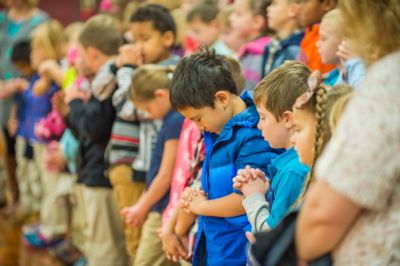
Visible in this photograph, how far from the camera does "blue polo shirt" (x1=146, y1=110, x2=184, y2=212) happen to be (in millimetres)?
3309

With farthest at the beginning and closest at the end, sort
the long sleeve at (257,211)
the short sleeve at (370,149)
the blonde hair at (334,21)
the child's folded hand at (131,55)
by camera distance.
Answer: the child's folded hand at (131,55) → the blonde hair at (334,21) → the long sleeve at (257,211) → the short sleeve at (370,149)

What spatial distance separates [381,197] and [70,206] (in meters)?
3.92

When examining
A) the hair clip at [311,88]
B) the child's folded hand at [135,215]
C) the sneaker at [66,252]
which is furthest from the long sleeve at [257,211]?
the sneaker at [66,252]

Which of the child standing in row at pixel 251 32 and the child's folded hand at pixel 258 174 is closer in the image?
the child's folded hand at pixel 258 174

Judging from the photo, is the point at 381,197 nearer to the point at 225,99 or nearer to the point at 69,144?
the point at 225,99

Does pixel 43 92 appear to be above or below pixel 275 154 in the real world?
below

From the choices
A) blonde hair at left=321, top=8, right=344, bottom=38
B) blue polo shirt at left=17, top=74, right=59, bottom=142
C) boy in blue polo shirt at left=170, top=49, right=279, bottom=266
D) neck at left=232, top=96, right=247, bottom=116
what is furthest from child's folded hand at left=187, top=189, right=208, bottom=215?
blue polo shirt at left=17, top=74, right=59, bottom=142

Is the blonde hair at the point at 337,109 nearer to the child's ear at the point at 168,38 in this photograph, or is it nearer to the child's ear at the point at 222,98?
the child's ear at the point at 222,98

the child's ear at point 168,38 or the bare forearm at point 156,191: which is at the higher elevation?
the child's ear at point 168,38

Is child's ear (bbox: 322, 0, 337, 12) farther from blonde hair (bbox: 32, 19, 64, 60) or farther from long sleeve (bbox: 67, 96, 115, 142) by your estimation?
blonde hair (bbox: 32, 19, 64, 60)

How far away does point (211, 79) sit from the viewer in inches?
104

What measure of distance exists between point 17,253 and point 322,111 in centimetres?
392

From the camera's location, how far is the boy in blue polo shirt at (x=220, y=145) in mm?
2543

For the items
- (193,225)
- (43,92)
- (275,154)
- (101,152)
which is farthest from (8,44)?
(275,154)
